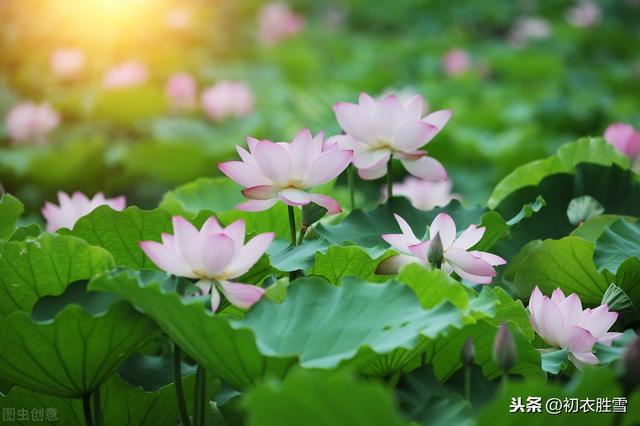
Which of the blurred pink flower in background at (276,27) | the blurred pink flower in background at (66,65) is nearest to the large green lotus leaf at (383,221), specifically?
the blurred pink flower in background at (66,65)

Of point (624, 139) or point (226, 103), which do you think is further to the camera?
point (226, 103)

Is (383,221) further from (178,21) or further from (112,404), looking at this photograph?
(178,21)

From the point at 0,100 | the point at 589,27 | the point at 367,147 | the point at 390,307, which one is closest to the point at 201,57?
the point at 0,100

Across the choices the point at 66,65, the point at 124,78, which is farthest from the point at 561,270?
the point at 66,65

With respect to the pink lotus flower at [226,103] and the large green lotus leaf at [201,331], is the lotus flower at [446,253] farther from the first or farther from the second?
the pink lotus flower at [226,103]

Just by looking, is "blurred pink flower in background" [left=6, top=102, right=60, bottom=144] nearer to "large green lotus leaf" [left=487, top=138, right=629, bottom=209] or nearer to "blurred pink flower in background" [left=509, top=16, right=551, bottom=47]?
"large green lotus leaf" [left=487, top=138, right=629, bottom=209]
